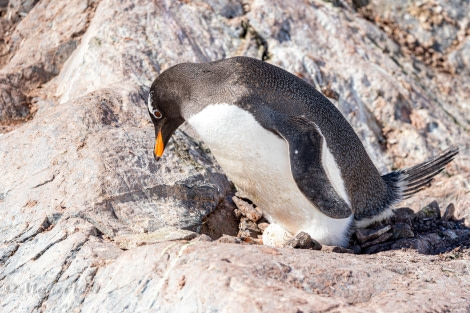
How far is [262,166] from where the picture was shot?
392 centimetres

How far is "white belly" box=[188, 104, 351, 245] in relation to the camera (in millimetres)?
3854

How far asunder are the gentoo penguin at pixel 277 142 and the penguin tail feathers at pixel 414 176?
306 mm

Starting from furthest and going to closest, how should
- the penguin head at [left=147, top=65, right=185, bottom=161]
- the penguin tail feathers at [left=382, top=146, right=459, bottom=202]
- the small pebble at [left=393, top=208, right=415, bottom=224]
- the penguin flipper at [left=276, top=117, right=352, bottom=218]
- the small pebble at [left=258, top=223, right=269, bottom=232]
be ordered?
the penguin tail feathers at [left=382, top=146, right=459, bottom=202] → the small pebble at [left=393, top=208, right=415, bottom=224] → the small pebble at [left=258, top=223, right=269, bottom=232] → the penguin head at [left=147, top=65, right=185, bottom=161] → the penguin flipper at [left=276, top=117, right=352, bottom=218]

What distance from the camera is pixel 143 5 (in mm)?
5727

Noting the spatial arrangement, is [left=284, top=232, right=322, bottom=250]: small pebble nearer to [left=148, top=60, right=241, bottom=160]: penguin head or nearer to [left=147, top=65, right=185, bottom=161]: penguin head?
[left=148, top=60, right=241, bottom=160]: penguin head

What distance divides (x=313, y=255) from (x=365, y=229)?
1137mm

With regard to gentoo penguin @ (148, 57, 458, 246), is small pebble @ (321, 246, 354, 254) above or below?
below

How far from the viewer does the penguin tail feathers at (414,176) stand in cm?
473

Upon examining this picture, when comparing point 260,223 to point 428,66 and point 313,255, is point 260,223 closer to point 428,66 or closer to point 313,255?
point 313,255

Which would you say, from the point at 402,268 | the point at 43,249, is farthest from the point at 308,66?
the point at 43,249

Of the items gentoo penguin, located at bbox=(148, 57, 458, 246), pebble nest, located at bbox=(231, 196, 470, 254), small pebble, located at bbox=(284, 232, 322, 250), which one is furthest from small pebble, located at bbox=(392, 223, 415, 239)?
small pebble, located at bbox=(284, 232, 322, 250)

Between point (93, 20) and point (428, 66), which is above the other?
point (93, 20)

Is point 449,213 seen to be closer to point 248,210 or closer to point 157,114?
point 248,210

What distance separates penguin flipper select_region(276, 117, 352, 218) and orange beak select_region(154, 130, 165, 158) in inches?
32.6
